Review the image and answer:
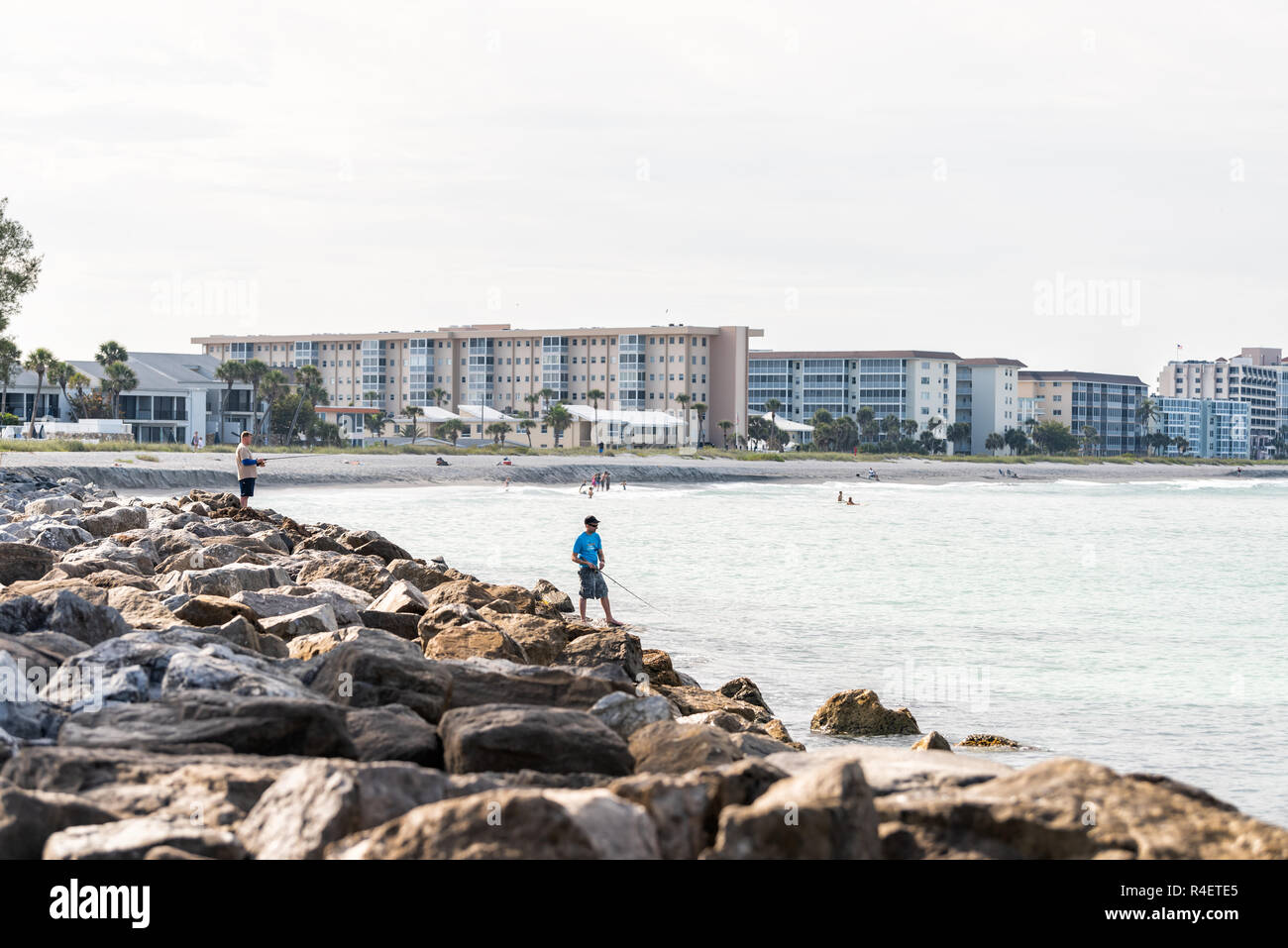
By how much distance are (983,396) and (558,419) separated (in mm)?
71135

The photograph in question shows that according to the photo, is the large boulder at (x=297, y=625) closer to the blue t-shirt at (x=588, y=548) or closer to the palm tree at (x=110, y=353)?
the blue t-shirt at (x=588, y=548)

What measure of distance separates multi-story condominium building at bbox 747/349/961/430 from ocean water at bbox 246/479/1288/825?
339ft

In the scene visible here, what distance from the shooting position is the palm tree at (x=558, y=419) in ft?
388

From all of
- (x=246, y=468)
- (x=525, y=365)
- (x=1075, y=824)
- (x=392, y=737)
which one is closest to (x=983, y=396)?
(x=525, y=365)

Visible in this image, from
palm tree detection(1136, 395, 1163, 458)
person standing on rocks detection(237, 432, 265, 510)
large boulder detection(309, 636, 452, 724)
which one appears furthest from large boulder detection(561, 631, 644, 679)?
palm tree detection(1136, 395, 1163, 458)

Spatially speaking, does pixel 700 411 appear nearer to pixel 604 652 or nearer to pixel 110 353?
pixel 110 353

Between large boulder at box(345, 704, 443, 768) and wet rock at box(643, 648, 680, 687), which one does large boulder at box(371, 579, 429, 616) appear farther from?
large boulder at box(345, 704, 443, 768)

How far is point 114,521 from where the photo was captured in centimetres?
1748

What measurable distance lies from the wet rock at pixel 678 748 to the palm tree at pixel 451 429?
11127 cm

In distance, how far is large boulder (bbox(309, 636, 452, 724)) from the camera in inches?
258

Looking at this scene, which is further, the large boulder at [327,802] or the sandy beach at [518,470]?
the sandy beach at [518,470]

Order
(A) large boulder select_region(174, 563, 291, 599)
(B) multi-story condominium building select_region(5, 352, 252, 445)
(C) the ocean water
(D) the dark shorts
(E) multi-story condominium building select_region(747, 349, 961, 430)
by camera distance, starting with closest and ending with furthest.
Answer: (A) large boulder select_region(174, 563, 291, 599), (C) the ocean water, (D) the dark shorts, (B) multi-story condominium building select_region(5, 352, 252, 445), (E) multi-story condominium building select_region(747, 349, 961, 430)

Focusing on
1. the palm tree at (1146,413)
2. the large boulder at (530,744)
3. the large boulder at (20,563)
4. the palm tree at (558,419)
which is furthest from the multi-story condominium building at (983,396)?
the large boulder at (530,744)
